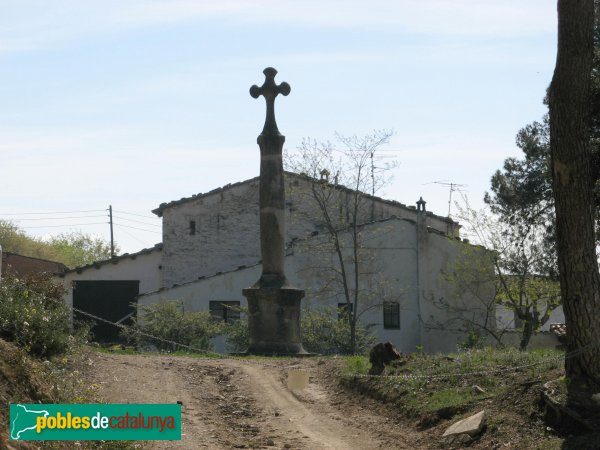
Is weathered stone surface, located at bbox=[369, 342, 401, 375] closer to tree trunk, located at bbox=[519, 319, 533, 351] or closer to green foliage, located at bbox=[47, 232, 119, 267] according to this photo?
A: tree trunk, located at bbox=[519, 319, 533, 351]

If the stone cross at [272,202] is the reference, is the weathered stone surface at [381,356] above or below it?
below

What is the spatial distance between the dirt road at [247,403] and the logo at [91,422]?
0.85 feet

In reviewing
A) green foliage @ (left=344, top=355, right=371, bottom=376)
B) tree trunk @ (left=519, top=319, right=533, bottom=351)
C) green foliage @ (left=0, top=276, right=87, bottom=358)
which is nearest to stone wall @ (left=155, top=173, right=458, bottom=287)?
tree trunk @ (left=519, top=319, right=533, bottom=351)

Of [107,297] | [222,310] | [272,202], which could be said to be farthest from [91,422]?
[107,297]

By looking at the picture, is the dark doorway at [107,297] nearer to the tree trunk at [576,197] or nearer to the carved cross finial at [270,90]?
the carved cross finial at [270,90]

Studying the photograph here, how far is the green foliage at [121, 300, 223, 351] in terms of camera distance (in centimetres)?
2364

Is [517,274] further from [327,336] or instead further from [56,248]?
[56,248]

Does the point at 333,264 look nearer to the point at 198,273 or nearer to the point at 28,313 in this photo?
the point at 198,273

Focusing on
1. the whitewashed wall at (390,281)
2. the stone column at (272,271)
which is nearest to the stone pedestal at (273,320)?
the stone column at (272,271)

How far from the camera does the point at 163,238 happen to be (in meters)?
40.7

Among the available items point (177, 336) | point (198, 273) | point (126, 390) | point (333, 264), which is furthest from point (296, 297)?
point (198, 273)

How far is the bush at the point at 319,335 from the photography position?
24609mm

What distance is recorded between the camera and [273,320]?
63.8ft

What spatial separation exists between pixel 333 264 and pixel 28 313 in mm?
23376
